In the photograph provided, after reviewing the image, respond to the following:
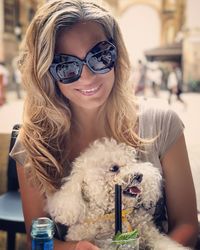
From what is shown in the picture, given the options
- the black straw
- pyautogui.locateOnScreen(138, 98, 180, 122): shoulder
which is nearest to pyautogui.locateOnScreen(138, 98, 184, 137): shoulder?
pyautogui.locateOnScreen(138, 98, 180, 122): shoulder

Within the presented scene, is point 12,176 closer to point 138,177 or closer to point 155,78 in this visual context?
point 155,78

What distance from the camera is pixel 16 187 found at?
2166mm

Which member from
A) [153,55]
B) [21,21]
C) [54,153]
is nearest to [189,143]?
[153,55]

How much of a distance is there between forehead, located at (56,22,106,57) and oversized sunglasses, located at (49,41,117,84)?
2 centimetres

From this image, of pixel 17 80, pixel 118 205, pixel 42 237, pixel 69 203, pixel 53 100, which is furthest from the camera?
pixel 17 80

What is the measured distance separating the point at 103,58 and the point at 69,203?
1.41 feet

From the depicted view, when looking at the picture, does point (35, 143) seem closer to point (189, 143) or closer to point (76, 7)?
point (76, 7)

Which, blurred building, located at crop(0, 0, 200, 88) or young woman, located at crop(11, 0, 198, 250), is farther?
blurred building, located at crop(0, 0, 200, 88)

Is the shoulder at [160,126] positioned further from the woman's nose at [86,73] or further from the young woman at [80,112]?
the woman's nose at [86,73]

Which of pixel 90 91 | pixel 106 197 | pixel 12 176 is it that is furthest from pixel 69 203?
pixel 12 176

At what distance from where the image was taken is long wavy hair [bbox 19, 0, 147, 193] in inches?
44.4

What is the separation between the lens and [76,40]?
1131 millimetres

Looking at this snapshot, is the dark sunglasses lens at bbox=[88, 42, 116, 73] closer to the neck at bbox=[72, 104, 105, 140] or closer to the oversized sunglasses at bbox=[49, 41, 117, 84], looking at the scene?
the oversized sunglasses at bbox=[49, 41, 117, 84]

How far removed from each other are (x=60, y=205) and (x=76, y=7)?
0.59m
